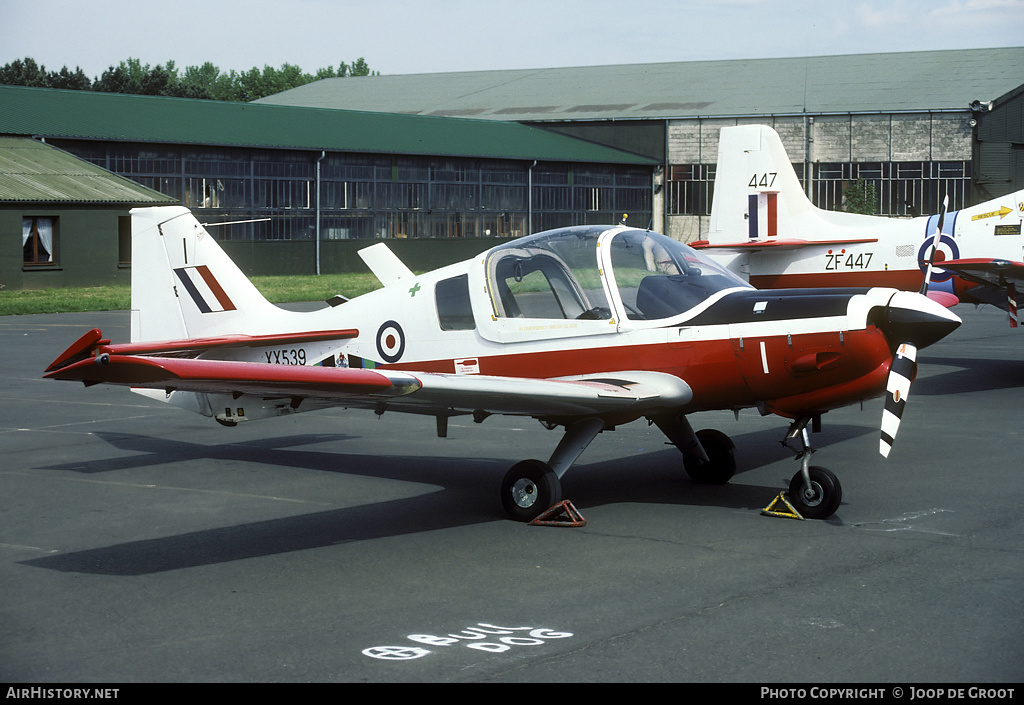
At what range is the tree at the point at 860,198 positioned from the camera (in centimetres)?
4978

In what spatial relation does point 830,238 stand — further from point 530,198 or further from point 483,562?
point 530,198

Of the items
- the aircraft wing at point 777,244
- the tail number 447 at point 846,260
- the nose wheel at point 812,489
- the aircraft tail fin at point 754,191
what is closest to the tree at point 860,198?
the aircraft tail fin at point 754,191

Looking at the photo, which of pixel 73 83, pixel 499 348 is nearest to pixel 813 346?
pixel 499 348

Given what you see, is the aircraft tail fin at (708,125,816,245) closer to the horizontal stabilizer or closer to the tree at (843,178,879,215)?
the horizontal stabilizer

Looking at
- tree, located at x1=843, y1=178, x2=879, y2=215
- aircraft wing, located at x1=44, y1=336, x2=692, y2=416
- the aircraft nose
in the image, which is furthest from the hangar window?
the aircraft nose

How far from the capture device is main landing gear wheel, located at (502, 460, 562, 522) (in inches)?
312

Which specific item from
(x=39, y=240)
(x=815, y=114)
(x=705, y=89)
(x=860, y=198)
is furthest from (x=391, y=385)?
(x=705, y=89)

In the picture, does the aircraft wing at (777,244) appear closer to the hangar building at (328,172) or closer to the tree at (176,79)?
the hangar building at (328,172)

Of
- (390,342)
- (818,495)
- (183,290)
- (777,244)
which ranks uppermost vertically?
(777,244)

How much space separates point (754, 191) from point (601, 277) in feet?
40.5

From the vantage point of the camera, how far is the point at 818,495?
792cm

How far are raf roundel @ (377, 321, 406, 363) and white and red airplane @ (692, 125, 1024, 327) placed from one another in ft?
33.0

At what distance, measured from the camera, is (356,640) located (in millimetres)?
5414

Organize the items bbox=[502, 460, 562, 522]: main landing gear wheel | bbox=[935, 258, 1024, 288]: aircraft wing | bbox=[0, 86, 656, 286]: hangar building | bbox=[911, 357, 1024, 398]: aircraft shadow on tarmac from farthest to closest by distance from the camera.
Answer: bbox=[0, 86, 656, 286]: hangar building < bbox=[935, 258, 1024, 288]: aircraft wing < bbox=[911, 357, 1024, 398]: aircraft shadow on tarmac < bbox=[502, 460, 562, 522]: main landing gear wheel
